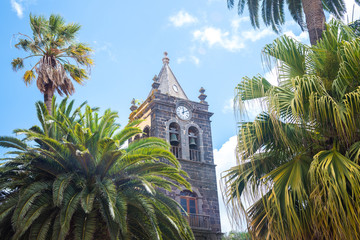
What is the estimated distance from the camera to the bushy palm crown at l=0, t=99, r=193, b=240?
46.6 ft

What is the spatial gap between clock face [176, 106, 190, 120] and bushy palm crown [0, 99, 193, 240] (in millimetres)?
15314

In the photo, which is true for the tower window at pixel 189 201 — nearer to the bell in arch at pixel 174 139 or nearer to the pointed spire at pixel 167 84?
the bell in arch at pixel 174 139

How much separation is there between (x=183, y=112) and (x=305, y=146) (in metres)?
23.8

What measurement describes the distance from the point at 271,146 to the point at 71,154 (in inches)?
322

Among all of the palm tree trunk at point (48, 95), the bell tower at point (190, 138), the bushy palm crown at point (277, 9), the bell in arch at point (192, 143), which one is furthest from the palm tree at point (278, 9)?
the bell in arch at point (192, 143)

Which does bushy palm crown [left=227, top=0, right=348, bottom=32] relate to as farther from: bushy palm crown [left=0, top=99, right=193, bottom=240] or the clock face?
the clock face

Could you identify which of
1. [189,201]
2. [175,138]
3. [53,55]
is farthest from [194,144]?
[53,55]

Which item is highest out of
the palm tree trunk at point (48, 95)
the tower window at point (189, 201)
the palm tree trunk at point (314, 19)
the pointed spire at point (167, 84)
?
the pointed spire at point (167, 84)

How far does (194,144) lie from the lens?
32.3 m

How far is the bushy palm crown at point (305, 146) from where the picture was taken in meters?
8.27

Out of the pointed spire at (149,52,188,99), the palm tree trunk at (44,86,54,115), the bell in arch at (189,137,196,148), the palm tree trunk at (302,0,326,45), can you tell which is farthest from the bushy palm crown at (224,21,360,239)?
the pointed spire at (149,52,188,99)

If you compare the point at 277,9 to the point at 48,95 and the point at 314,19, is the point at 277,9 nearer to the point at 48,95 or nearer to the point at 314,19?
the point at 314,19

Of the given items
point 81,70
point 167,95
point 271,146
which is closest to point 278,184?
point 271,146

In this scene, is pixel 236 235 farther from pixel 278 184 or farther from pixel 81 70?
pixel 278 184
